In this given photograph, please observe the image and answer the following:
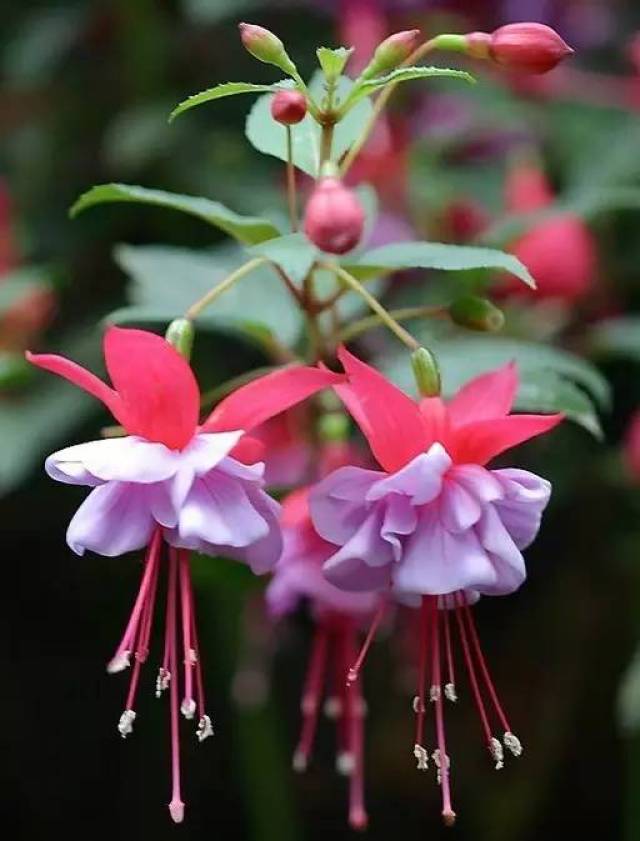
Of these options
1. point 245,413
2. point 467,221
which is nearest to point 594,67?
point 467,221

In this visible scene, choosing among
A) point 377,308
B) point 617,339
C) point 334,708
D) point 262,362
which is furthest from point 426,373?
point 262,362

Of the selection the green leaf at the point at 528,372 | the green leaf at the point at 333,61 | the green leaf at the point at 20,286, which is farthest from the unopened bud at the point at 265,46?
the green leaf at the point at 20,286

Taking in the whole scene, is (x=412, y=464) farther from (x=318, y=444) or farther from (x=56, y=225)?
(x=56, y=225)

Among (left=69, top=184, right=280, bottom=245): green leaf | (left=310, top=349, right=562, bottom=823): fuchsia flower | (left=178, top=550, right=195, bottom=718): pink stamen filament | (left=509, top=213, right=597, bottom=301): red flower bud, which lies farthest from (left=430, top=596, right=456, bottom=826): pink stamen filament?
(left=509, top=213, right=597, bottom=301): red flower bud

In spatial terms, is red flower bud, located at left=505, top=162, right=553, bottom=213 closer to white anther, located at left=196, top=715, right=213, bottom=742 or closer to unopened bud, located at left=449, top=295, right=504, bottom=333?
unopened bud, located at left=449, top=295, right=504, bottom=333

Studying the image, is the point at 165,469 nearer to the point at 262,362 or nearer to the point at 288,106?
the point at 288,106

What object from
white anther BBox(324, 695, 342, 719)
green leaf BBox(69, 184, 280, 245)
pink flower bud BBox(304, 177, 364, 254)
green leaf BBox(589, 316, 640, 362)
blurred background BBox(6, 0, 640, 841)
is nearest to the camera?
pink flower bud BBox(304, 177, 364, 254)

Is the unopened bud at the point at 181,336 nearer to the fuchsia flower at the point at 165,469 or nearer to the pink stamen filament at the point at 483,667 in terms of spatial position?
the fuchsia flower at the point at 165,469

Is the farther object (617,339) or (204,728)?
(617,339)
